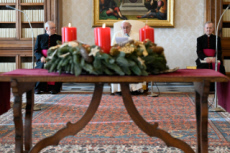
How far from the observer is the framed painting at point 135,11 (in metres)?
7.34

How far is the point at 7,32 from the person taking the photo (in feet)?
23.6

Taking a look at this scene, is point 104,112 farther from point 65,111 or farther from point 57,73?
point 57,73

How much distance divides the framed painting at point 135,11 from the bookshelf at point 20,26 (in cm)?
98

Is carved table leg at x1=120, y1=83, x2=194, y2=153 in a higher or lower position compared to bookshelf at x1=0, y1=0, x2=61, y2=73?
lower

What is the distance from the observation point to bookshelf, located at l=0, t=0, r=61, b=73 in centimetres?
704

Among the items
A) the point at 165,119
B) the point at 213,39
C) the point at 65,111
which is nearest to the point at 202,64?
the point at 213,39

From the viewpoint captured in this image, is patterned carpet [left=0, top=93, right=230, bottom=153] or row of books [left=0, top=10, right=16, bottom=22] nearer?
patterned carpet [left=0, top=93, right=230, bottom=153]

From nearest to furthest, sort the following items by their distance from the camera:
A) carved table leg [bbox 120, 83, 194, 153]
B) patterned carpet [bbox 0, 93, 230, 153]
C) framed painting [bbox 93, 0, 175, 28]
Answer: carved table leg [bbox 120, 83, 194, 153] < patterned carpet [bbox 0, 93, 230, 153] < framed painting [bbox 93, 0, 175, 28]

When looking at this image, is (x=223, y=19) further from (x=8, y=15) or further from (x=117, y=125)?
(x=8, y=15)

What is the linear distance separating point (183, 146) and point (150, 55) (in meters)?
0.74

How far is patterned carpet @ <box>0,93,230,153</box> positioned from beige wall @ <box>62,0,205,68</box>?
7.45ft

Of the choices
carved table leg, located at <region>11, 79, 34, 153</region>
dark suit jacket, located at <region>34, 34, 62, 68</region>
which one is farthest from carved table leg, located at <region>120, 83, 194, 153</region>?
dark suit jacket, located at <region>34, 34, 62, 68</region>

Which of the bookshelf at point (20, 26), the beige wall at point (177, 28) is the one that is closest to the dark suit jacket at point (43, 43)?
the bookshelf at point (20, 26)

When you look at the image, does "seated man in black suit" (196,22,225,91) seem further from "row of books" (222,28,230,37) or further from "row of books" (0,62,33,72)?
"row of books" (0,62,33,72)
